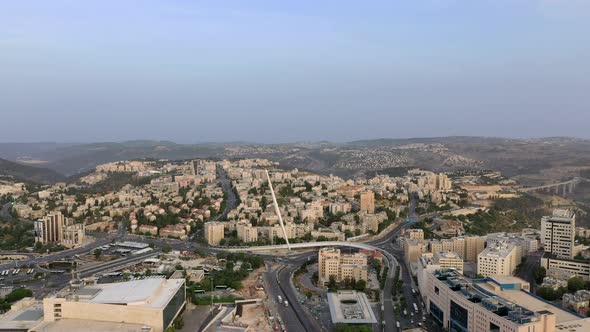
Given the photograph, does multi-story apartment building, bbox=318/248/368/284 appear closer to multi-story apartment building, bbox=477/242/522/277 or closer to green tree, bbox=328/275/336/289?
green tree, bbox=328/275/336/289

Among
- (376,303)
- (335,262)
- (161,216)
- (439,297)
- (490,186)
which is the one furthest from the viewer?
(490,186)

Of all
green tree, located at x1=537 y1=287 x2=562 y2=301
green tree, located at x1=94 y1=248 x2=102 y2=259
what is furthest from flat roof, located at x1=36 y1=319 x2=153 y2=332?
green tree, located at x1=537 y1=287 x2=562 y2=301

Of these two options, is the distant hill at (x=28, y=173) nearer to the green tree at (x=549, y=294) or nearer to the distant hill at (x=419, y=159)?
the distant hill at (x=419, y=159)

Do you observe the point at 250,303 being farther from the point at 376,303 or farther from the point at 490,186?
the point at 490,186

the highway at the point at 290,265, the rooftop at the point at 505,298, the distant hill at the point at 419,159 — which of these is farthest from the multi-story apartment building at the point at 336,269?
the distant hill at the point at 419,159

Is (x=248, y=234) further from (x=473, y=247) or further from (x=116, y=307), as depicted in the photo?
(x=116, y=307)

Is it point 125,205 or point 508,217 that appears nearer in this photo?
point 508,217

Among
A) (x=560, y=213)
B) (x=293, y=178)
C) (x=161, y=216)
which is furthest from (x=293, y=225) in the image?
(x=293, y=178)
